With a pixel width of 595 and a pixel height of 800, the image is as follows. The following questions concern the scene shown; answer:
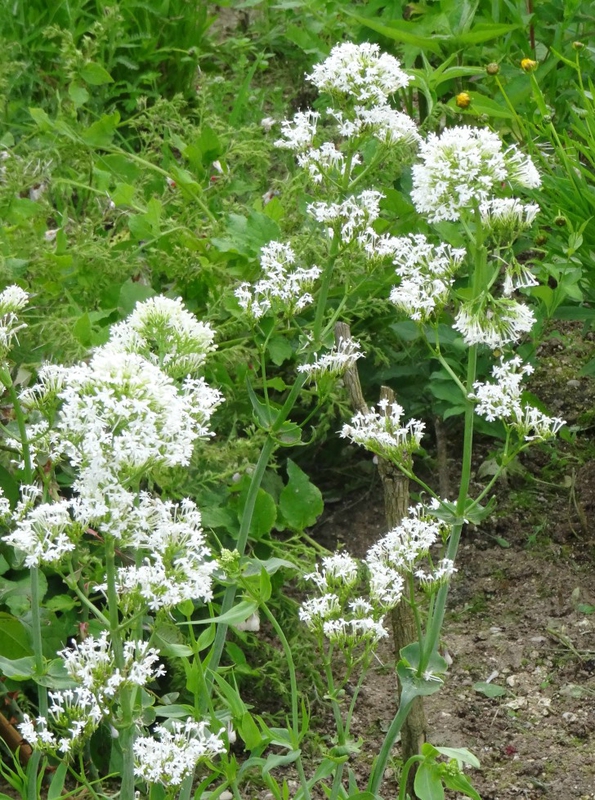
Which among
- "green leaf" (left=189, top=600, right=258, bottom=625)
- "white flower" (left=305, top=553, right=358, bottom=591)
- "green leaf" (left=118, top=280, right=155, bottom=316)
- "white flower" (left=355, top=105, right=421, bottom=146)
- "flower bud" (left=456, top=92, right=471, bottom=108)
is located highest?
"white flower" (left=355, top=105, right=421, bottom=146)

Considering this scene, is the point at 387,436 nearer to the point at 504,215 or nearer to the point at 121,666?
the point at 504,215

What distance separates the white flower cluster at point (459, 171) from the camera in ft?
5.50

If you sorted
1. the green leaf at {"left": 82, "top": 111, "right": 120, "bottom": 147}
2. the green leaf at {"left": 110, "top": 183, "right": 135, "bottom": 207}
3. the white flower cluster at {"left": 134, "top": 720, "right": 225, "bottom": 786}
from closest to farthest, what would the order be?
the white flower cluster at {"left": 134, "top": 720, "right": 225, "bottom": 786} → the green leaf at {"left": 110, "top": 183, "right": 135, "bottom": 207} → the green leaf at {"left": 82, "top": 111, "right": 120, "bottom": 147}

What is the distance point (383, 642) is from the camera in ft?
9.73

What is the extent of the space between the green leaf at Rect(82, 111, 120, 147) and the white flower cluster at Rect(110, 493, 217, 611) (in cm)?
198

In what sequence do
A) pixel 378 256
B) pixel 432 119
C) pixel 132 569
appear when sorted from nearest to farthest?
pixel 132 569, pixel 378 256, pixel 432 119

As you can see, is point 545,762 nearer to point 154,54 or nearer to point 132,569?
point 132,569

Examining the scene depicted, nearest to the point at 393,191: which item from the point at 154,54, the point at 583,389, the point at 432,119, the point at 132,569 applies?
the point at 432,119

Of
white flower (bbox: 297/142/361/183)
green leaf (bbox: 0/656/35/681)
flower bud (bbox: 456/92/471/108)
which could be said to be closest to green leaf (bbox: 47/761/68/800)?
green leaf (bbox: 0/656/35/681)

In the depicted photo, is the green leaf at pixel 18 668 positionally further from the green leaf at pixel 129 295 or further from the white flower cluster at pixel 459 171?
the green leaf at pixel 129 295

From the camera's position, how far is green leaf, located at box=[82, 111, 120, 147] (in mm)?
3186

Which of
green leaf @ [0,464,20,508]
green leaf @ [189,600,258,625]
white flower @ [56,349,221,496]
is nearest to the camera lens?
white flower @ [56,349,221,496]

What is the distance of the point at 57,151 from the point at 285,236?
74 centimetres

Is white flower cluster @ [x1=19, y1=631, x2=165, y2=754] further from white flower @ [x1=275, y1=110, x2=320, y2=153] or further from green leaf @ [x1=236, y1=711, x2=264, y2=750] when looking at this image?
white flower @ [x1=275, y1=110, x2=320, y2=153]
